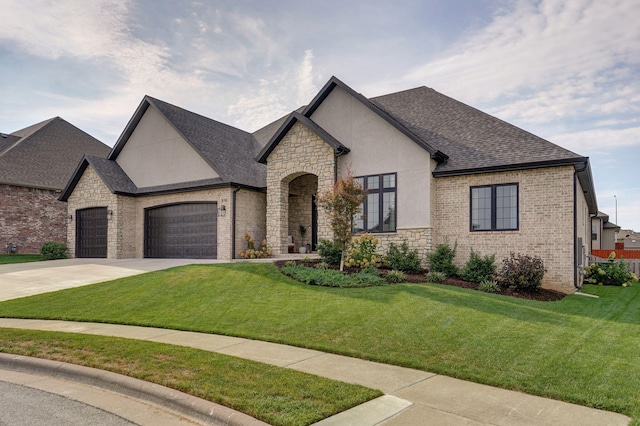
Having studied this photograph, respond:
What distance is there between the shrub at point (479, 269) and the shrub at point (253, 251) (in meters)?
8.75

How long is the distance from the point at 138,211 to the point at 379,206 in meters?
13.7

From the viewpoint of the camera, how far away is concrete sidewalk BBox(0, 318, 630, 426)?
477 cm

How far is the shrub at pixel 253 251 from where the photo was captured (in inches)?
782

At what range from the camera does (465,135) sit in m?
17.7

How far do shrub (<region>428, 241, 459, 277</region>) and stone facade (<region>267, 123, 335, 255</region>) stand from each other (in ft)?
14.0

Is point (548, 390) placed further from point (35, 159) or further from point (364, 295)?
point (35, 159)

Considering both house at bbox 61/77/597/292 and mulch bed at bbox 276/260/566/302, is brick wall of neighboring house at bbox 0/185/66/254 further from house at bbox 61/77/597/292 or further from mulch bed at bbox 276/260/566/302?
mulch bed at bbox 276/260/566/302

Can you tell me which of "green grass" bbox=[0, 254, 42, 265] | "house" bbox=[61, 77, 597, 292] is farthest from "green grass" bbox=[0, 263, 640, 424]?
"green grass" bbox=[0, 254, 42, 265]

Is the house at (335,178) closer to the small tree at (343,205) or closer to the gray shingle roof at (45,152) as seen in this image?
the small tree at (343,205)

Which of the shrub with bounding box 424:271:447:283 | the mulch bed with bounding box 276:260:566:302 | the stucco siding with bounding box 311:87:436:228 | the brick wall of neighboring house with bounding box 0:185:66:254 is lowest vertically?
the mulch bed with bounding box 276:260:566:302

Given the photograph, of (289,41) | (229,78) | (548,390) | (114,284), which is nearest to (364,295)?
(548,390)

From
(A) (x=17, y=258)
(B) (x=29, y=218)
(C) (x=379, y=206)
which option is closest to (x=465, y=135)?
(C) (x=379, y=206)

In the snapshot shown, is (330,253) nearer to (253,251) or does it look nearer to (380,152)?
(380,152)

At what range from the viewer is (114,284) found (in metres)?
14.4
